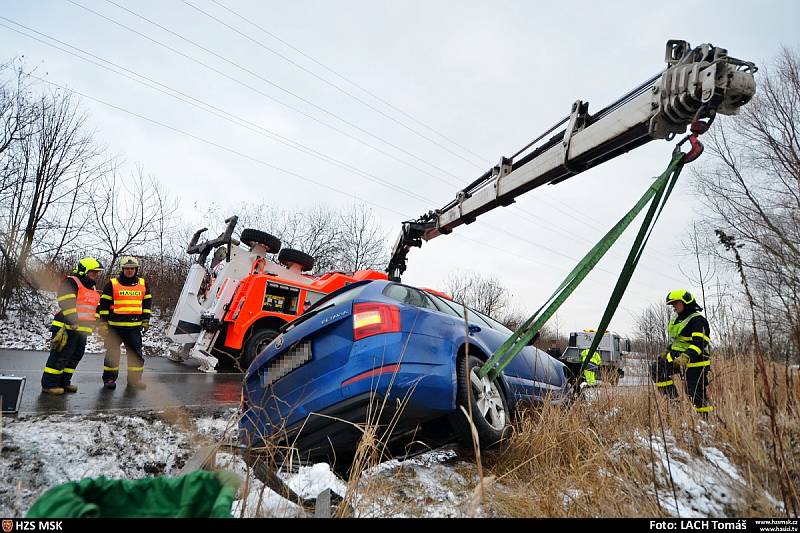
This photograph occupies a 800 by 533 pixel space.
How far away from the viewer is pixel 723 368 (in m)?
3.66

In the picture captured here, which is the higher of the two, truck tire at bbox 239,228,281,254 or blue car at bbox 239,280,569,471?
truck tire at bbox 239,228,281,254

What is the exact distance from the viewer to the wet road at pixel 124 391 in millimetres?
4293

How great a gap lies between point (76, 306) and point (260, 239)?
149 inches

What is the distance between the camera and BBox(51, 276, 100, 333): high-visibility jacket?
16.9ft

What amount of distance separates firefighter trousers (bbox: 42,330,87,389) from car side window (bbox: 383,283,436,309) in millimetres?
4411

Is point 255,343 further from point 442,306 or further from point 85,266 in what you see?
point 442,306

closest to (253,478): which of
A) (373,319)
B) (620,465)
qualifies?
(373,319)

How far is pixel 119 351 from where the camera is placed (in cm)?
555

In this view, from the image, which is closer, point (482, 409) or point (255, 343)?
point (482, 409)

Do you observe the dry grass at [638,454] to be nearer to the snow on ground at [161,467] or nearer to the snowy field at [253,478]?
the snowy field at [253,478]

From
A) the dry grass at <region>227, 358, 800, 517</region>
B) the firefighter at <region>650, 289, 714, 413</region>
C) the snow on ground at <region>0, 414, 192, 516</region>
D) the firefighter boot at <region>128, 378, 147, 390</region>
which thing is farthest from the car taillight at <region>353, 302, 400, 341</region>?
the firefighter boot at <region>128, 378, 147, 390</region>

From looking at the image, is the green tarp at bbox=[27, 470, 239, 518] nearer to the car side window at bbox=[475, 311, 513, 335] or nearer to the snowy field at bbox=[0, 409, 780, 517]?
the snowy field at bbox=[0, 409, 780, 517]

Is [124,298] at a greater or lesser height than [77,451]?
greater

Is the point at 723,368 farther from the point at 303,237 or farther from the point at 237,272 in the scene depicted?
the point at 303,237
